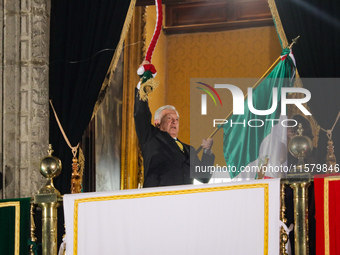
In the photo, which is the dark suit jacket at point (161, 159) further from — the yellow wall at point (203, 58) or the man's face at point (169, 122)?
the yellow wall at point (203, 58)

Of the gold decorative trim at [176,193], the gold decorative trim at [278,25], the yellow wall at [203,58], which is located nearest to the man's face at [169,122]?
the gold decorative trim at [278,25]

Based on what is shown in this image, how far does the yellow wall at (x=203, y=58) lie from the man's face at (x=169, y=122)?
212 cm

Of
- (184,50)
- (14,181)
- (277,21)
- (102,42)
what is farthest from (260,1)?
(14,181)

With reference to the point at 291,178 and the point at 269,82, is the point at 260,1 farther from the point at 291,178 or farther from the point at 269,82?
the point at 291,178

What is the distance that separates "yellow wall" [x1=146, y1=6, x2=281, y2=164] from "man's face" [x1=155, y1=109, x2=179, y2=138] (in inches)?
83.6

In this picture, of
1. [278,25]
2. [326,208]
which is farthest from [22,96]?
[326,208]

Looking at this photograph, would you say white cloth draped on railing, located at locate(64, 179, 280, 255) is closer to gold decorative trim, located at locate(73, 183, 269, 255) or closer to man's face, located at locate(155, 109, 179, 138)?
gold decorative trim, located at locate(73, 183, 269, 255)

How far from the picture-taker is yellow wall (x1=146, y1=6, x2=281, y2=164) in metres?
6.89

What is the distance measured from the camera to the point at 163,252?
2.47 m

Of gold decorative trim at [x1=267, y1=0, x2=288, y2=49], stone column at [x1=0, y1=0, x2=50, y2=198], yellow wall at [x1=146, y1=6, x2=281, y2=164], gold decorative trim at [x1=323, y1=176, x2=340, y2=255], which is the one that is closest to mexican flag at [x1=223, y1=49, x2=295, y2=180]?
gold decorative trim at [x1=267, y1=0, x2=288, y2=49]

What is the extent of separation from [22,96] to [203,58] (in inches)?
145

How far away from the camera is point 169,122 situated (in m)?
4.59

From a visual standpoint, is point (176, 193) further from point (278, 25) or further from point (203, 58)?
point (203, 58)

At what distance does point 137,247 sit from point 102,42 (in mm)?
2516
